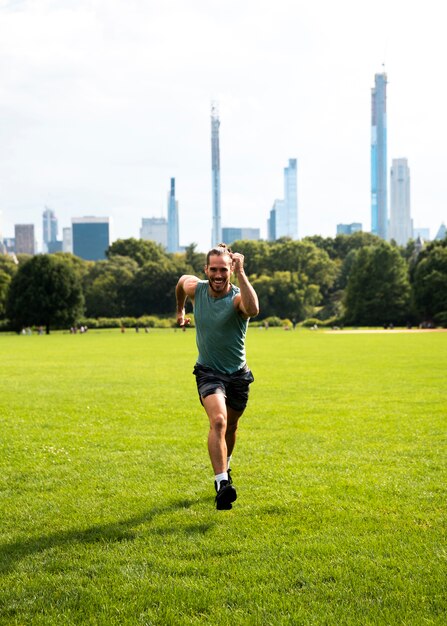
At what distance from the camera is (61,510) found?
6812mm

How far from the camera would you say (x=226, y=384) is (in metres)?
7.07

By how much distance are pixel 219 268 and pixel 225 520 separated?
2.27 m

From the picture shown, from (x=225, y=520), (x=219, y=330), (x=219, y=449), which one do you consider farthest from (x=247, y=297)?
(x=225, y=520)

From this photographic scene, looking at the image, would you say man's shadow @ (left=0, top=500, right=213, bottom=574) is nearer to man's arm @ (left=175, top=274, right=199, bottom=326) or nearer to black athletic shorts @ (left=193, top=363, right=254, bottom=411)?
black athletic shorts @ (left=193, top=363, right=254, bottom=411)

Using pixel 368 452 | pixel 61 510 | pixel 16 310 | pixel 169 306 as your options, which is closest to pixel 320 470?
pixel 368 452

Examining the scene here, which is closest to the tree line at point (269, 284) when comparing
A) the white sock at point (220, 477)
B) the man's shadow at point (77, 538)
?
the white sock at point (220, 477)

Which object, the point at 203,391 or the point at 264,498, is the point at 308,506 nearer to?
the point at 264,498

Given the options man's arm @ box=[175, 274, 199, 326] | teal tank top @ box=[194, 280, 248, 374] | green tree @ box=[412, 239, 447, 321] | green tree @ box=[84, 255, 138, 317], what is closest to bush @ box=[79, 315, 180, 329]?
green tree @ box=[84, 255, 138, 317]

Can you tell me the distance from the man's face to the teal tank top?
138 millimetres

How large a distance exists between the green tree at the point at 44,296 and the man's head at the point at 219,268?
78.6 m

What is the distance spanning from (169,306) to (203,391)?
102 meters

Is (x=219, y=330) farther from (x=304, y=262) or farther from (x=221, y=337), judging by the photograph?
(x=304, y=262)

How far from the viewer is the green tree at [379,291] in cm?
9144

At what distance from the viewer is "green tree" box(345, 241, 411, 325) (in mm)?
91438
